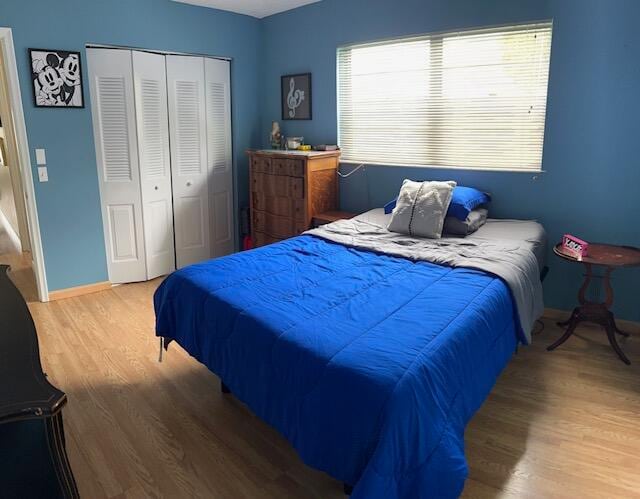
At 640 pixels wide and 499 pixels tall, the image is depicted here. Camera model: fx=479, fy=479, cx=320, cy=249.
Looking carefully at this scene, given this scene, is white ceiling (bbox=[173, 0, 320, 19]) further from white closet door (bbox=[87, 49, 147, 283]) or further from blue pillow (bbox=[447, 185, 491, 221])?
blue pillow (bbox=[447, 185, 491, 221])

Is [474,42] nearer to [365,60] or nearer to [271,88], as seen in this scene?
[365,60]

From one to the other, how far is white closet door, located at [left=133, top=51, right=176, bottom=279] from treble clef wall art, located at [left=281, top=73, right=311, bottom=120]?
1.16m

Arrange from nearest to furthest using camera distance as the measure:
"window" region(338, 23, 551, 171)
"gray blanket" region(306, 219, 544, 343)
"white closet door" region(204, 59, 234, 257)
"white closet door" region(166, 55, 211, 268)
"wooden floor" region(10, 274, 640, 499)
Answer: "wooden floor" region(10, 274, 640, 499), "gray blanket" region(306, 219, 544, 343), "window" region(338, 23, 551, 171), "white closet door" region(166, 55, 211, 268), "white closet door" region(204, 59, 234, 257)

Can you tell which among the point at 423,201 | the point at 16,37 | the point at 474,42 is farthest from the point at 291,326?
the point at 16,37

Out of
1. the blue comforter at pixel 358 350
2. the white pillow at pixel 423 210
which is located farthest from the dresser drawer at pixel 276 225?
the blue comforter at pixel 358 350

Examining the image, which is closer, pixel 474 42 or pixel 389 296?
pixel 389 296

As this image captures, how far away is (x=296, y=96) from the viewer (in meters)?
4.68

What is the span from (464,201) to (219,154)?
265cm

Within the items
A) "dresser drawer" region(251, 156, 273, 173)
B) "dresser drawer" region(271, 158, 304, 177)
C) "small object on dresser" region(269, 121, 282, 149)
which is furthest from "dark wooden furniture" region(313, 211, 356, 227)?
"small object on dresser" region(269, 121, 282, 149)

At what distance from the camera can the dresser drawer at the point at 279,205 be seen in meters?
4.26

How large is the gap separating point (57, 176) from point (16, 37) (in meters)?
1.04

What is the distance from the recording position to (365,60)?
414cm

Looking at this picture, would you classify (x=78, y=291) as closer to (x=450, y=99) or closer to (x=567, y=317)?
(x=450, y=99)

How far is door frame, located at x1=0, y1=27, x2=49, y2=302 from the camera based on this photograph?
3.53m
